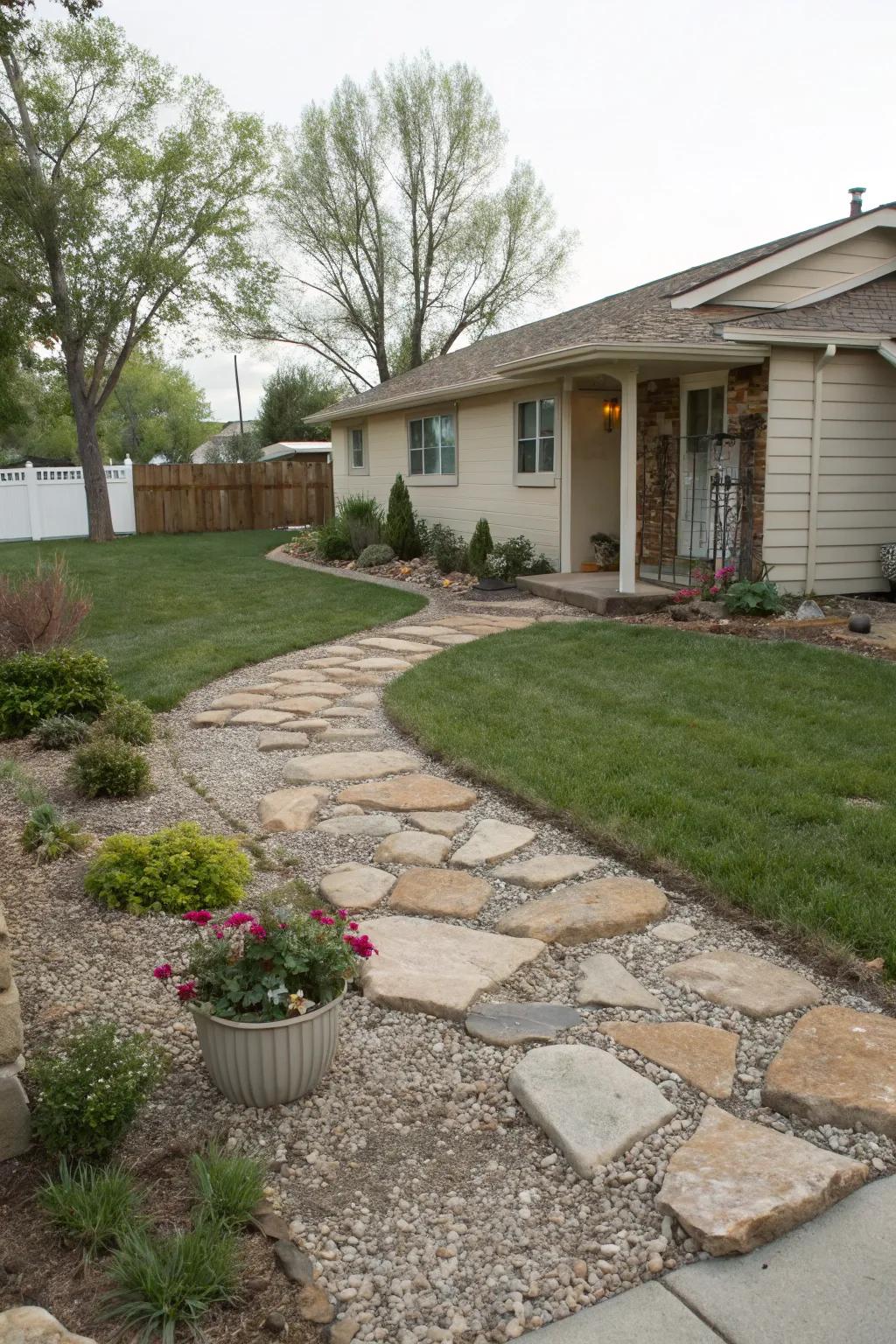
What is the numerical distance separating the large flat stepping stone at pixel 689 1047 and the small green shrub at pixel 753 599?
21.8 feet

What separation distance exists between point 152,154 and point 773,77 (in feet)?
42.7

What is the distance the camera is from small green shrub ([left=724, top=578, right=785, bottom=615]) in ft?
29.3

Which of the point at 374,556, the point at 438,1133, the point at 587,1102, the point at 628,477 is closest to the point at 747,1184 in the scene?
the point at 587,1102

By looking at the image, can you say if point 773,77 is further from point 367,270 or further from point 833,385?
point 367,270

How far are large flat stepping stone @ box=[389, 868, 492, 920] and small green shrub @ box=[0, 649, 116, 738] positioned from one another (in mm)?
2937

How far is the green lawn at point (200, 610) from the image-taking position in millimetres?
7727

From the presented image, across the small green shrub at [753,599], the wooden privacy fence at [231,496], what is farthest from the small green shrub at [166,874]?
the wooden privacy fence at [231,496]

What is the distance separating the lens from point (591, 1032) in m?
2.74

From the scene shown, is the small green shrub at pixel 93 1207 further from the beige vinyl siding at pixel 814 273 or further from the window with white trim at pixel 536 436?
the window with white trim at pixel 536 436

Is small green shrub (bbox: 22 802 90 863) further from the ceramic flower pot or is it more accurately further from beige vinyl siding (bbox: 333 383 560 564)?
beige vinyl siding (bbox: 333 383 560 564)

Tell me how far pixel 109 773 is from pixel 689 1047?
3.01m

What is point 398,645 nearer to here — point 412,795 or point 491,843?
point 412,795

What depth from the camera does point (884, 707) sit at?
591cm

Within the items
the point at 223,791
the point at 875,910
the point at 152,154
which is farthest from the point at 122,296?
the point at 875,910
